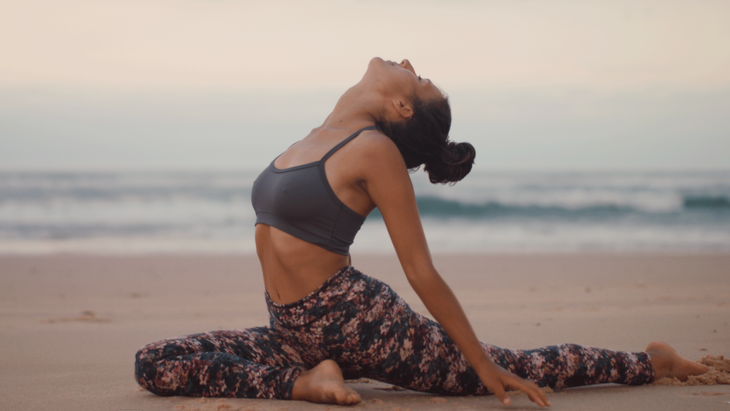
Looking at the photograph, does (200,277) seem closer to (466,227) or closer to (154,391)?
(154,391)

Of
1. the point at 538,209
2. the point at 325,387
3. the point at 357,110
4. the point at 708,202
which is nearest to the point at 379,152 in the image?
the point at 357,110

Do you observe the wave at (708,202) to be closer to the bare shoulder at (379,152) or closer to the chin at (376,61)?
the chin at (376,61)

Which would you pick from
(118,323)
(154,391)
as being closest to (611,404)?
(154,391)

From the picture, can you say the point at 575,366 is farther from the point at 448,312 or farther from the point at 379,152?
the point at 379,152

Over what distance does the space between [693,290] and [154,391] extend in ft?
19.6

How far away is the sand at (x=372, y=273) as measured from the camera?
2.44 metres

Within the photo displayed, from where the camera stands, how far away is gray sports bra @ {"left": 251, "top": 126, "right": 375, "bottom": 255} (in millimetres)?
2048

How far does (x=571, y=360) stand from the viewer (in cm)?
251

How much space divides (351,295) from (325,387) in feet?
1.16

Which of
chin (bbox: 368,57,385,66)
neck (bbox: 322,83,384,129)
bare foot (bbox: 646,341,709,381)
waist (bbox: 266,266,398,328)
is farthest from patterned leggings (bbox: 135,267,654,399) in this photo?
chin (bbox: 368,57,385,66)

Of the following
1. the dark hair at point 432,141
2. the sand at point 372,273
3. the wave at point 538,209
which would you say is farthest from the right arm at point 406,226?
the wave at point 538,209

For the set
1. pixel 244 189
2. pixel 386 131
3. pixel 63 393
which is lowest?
pixel 63 393

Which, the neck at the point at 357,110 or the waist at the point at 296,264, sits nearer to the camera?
the waist at the point at 296,264

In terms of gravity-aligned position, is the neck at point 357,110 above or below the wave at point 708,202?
below
